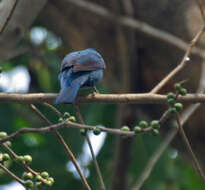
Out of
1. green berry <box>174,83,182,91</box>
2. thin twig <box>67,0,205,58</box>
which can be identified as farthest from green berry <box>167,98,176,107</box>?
thin twig <box>67,0,205,58</box>

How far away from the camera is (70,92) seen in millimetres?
3174

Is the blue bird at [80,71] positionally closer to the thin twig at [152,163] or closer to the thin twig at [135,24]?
the thin twig at [152,163]

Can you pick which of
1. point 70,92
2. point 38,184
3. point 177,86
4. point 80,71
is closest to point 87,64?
point 80,71

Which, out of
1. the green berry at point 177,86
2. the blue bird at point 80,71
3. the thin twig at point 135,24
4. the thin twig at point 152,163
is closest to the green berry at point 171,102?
the green berry at point 177,86

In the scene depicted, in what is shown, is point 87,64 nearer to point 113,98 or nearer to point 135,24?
point 113,98

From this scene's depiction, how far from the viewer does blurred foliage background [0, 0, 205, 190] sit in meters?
4.87

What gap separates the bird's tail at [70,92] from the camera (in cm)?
297

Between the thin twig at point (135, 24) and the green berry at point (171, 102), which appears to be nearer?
the green berry at point (171, 102)

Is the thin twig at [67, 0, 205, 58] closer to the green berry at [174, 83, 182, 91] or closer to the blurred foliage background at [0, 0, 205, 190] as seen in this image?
the blurred foliage background at [0, 0, 205, 190]

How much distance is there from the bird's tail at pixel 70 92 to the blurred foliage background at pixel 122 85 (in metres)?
1.22

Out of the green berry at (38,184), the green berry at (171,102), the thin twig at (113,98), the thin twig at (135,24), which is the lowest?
the green berry at (38,184)

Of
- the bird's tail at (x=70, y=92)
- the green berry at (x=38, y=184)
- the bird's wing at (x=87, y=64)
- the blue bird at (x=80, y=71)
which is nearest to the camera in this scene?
the green berry at (x=38, y=184)

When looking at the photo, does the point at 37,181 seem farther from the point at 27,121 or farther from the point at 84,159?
the point at 27,121

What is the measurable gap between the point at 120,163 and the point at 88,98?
Result: 2002mm
